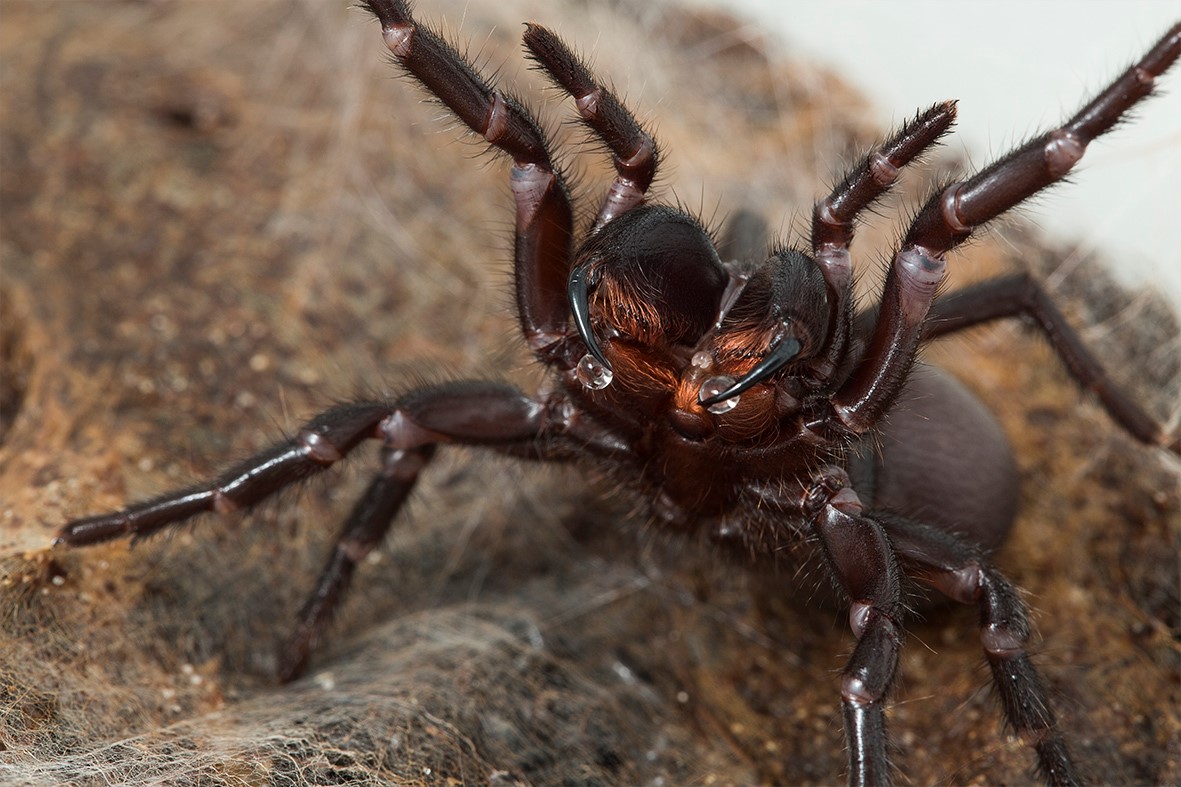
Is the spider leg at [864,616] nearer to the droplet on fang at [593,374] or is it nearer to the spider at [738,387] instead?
the spider at [738,387]

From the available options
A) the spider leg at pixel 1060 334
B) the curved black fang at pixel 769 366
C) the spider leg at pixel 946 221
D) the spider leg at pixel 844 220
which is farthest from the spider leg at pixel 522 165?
the spider leg at pixel 1060 334

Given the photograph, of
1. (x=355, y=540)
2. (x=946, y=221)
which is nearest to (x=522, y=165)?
(x=946, y=221)

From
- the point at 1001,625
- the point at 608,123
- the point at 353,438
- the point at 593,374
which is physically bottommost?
the point at 353,438

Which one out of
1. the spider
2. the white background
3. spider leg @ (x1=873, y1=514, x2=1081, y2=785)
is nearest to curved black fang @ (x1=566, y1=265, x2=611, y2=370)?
the spider

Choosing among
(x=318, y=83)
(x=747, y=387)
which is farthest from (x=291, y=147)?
(x=747, y=387)

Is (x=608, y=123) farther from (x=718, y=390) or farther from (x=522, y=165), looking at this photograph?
(x=718, y=390)

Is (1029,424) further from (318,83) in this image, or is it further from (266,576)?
(318,83)

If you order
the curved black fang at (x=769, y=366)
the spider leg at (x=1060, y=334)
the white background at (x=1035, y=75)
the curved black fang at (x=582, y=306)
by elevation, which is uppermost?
the white background at (x=1035, y=75)
